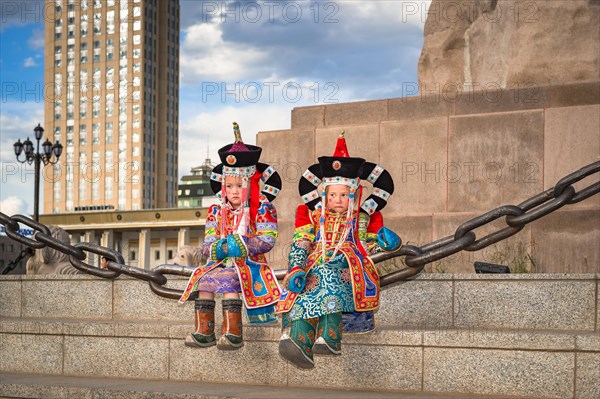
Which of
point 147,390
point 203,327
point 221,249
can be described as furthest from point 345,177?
point 147,390

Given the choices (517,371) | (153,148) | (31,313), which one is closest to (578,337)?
(517,371)

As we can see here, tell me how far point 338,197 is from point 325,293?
788 millimetres

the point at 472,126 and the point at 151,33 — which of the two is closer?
the point at 472,126

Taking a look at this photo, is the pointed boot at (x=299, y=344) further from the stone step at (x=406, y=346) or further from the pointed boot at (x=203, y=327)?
the pointed boot at (x=203, y=327)

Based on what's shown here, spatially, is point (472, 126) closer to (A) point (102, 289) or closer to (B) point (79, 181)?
(A) point (102, 289)

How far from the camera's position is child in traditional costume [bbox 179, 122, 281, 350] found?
20.6ft

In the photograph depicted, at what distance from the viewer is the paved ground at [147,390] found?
5848mm

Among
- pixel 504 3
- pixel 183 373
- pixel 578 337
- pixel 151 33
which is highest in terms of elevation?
pixel 151 33

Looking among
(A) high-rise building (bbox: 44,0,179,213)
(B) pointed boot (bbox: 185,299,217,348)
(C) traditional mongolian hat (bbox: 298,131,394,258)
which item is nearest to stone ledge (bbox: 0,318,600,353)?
(B) pointed boot (bbox: 185,299,217,348)

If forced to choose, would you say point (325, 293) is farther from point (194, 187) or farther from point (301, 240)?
point (194, 187)

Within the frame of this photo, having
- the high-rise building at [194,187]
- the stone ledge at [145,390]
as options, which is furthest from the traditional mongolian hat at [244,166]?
the high-rise building at [194,187]

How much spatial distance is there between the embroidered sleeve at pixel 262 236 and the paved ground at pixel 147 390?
102cm

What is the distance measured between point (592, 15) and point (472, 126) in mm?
1941

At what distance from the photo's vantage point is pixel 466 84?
1102 cm
